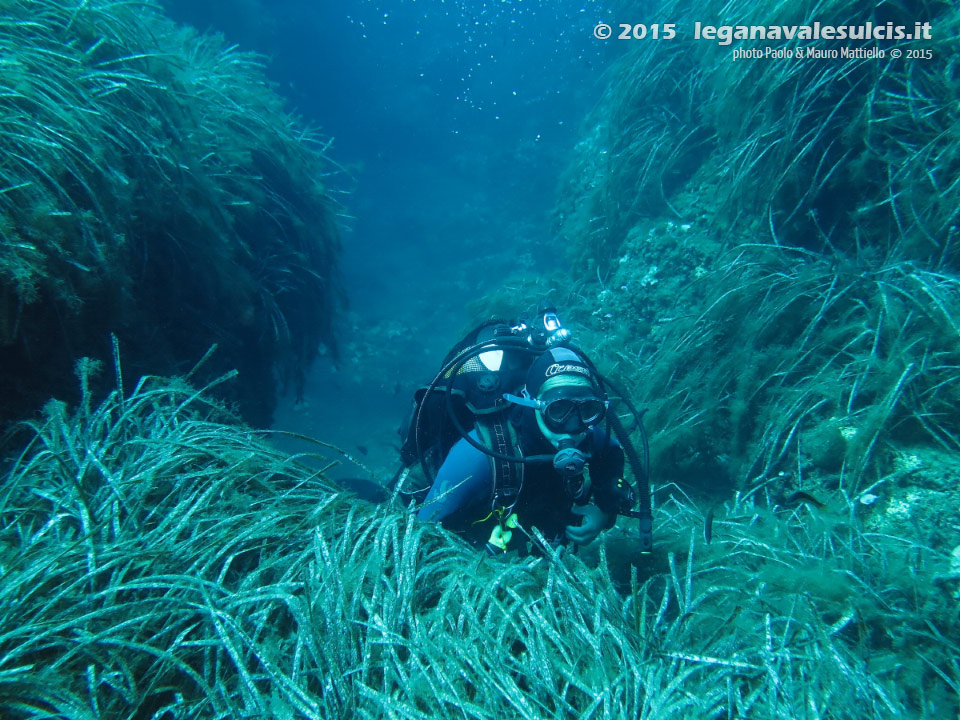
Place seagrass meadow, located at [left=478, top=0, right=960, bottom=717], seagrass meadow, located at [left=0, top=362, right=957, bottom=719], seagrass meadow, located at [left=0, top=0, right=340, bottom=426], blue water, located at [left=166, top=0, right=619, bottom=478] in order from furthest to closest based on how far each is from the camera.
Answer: blue water, located at [left=166, top=0, right=619, bottom=478]
seagrass meadow, located at [left=0, top=0, right=340, bottom=426]
seagrass meadow, located at [left=478, top=0, right=960, bottom=717]
seagrass meadow, located at [left=0, top=362, right=957, bottom=719]

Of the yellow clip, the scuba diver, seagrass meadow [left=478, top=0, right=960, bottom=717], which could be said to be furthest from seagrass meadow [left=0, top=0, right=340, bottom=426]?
seagrass meadow [left=478, top=0, right=960, bottom=717]

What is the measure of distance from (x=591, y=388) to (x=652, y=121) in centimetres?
702

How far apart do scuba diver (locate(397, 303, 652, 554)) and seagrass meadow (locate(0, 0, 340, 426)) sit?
2358 millimetres

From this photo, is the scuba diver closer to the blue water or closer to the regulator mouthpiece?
the regulator mouthpiece

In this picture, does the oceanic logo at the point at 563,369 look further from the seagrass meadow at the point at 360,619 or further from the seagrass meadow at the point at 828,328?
the seagrass meadow at the point at 828,328

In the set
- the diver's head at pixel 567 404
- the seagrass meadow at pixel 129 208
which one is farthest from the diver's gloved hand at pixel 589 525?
the seagrass meadow at pixel 129 208

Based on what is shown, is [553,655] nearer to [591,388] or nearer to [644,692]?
[644,692]

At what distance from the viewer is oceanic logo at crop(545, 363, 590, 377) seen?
108 inches

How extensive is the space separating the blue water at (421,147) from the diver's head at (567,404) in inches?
298

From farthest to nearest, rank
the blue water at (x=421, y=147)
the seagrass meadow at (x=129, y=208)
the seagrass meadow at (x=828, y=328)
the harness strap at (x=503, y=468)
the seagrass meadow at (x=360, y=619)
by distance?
the blue water at (x=421, y=147)
the harness strap at (x=503, y=468)
the seagrass meadow at (x=129, y=208)
the seagrass meadow at (x=828, y=328)
the seagrass meadow at (x=360, y=619)

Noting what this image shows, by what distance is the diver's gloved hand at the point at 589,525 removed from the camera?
2.61 metres

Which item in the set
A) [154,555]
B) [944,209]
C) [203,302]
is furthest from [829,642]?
[203,302]

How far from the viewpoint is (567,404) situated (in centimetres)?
267

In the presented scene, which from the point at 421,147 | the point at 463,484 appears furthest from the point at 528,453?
the point at 421,147
